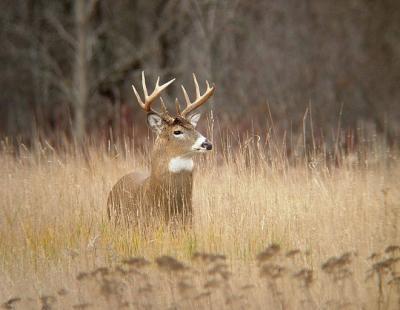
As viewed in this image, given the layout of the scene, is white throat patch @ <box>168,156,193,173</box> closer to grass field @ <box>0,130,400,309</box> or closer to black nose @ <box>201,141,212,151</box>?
black nose @ <box>201,141,212,151</box>

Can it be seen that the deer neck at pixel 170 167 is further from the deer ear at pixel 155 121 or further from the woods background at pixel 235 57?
the woods background at pixel 235 57

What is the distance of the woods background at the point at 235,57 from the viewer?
651 inches

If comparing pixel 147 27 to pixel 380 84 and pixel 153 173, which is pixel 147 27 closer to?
pixel 380 84

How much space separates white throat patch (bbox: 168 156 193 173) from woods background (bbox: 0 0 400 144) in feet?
27.8

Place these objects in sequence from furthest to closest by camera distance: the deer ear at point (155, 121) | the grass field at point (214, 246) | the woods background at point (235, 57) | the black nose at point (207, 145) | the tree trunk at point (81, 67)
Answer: the woods background at point (235, 57)
the tree trunk at point (81, 67)
the deer ear at point (155, 121)
the black nose at point (207, 145)
the grass field at point (214, 246)

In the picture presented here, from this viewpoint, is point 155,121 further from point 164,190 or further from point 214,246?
point 214,246

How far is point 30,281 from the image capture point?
5969mm

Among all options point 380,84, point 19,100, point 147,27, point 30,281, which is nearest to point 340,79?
point 380,84

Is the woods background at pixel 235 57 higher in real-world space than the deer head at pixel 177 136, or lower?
higher

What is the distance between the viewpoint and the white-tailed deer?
7219mm

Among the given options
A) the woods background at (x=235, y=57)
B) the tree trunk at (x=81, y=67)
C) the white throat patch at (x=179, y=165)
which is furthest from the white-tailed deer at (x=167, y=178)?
the woods background at (x=235, y=57)

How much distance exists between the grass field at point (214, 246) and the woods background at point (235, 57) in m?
7.73

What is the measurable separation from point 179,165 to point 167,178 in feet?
0.51

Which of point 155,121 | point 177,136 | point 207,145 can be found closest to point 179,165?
point 177,136
